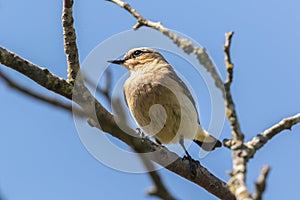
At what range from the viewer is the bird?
6824 mm

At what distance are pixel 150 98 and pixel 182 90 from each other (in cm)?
66

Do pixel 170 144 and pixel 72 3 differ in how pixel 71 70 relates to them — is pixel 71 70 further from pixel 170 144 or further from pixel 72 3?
pixel 170 144

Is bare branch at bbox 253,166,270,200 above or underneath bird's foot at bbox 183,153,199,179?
underneath

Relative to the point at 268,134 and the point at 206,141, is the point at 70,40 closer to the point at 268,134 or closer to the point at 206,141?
the point at 268,134

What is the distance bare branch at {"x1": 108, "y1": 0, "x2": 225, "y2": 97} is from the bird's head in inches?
167

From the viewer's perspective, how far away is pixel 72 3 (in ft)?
16.7

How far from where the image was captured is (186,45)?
3297 mm

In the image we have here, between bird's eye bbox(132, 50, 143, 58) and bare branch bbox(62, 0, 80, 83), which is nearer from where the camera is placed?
bare branch bbox(62, 0, 80, 83)

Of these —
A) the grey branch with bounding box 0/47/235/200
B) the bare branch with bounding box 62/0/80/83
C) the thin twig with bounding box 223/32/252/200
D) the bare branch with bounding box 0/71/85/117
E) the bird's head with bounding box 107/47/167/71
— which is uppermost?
the bird's head with bounding box 107/47/167/71

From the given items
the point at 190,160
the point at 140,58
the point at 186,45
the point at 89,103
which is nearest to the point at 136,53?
the point at 140,58

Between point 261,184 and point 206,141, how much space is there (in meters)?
5.73

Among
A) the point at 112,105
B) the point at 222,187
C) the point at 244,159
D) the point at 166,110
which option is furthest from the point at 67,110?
the point at 166,110

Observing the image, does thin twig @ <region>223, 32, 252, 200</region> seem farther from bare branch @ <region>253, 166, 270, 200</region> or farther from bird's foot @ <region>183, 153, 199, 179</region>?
bird's foot @ <region>183, 153, 199, 179</region>

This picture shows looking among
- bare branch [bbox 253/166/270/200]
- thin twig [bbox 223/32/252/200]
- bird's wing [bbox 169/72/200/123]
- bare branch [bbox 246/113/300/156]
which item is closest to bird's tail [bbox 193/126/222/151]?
bird's wing [bbox 169/72/200/123]
